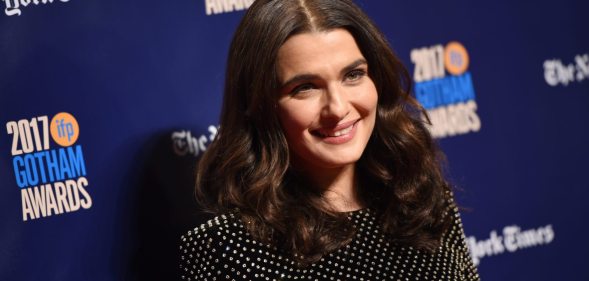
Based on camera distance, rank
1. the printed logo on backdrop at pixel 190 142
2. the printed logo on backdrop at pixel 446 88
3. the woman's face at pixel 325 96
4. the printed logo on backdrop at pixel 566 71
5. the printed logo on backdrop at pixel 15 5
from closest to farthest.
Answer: the woman's face at pixel 325 96 → the printed logo on backdrop at pixel 15 5 → the printed logo on backdrop at pixel 190 142 → the printed logo on backdrop at pixel 446 88 → the printed logo on backdrop at pixel 566 71

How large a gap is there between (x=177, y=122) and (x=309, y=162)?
1.18 ft

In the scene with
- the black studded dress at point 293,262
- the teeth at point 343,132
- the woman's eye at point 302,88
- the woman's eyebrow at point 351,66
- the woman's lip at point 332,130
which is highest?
the woman's eyebrow at point 351,66

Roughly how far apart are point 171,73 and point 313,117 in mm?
437

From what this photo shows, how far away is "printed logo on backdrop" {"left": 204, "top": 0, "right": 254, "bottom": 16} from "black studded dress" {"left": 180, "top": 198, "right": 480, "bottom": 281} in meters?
0.53

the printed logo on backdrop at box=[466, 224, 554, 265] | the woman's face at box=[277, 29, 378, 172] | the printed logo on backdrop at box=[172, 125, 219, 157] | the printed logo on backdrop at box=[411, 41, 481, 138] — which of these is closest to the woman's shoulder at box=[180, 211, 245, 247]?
the woman's face at box=[277, 29, 378, 172]

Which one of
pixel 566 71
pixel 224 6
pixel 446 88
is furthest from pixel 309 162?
pixel 566 71

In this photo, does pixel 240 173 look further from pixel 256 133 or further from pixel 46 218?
pixel 46 218

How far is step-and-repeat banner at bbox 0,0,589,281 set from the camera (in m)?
1.72

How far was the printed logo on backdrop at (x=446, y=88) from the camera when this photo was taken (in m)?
2.20

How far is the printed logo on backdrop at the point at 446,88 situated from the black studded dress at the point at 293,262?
1.71 feet

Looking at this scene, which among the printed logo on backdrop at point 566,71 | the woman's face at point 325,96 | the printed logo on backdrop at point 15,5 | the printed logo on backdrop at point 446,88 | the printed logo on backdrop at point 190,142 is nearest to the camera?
the woman's face at point 325,96

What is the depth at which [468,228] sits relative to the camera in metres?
2.29

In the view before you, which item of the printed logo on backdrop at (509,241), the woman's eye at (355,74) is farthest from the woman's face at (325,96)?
the printed logo on backdrop at (509,241)

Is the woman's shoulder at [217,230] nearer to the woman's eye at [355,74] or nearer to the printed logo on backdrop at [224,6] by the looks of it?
the woman's eye at [355,74]
